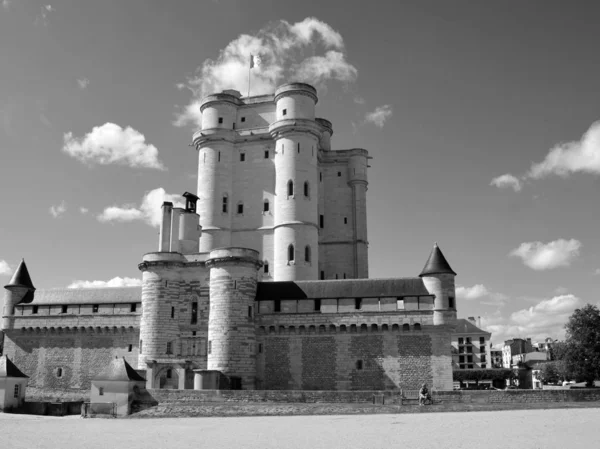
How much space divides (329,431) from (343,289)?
47.2ft

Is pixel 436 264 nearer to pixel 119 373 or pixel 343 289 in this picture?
pixel 343 289

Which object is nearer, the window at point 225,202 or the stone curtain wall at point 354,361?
the stone curtain wall at point 354,361

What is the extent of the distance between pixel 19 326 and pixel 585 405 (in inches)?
1496

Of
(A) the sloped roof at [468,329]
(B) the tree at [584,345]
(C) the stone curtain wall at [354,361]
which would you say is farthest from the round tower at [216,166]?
(A) the sloped roof at [468,329]

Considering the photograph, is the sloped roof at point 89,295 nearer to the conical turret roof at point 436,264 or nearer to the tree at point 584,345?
the conical turret roof at point 436,264

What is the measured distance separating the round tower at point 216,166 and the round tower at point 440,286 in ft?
57.6

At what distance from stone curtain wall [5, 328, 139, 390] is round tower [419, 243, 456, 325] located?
20.2 metres

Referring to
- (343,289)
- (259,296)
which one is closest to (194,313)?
(259,296)

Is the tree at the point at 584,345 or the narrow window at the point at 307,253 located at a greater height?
the narrow window at the point at 307,253

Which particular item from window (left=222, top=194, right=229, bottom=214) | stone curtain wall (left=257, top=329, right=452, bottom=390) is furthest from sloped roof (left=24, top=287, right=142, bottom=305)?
stone curtain wall (left=257, top=329, right=452, bottom=390)

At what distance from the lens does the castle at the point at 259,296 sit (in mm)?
36219

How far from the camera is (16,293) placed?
4600 cm

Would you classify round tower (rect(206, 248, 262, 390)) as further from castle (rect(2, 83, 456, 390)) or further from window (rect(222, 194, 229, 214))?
window (rect(222, 194, 229, 214))

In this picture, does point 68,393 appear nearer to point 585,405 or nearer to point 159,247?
point 159,247
